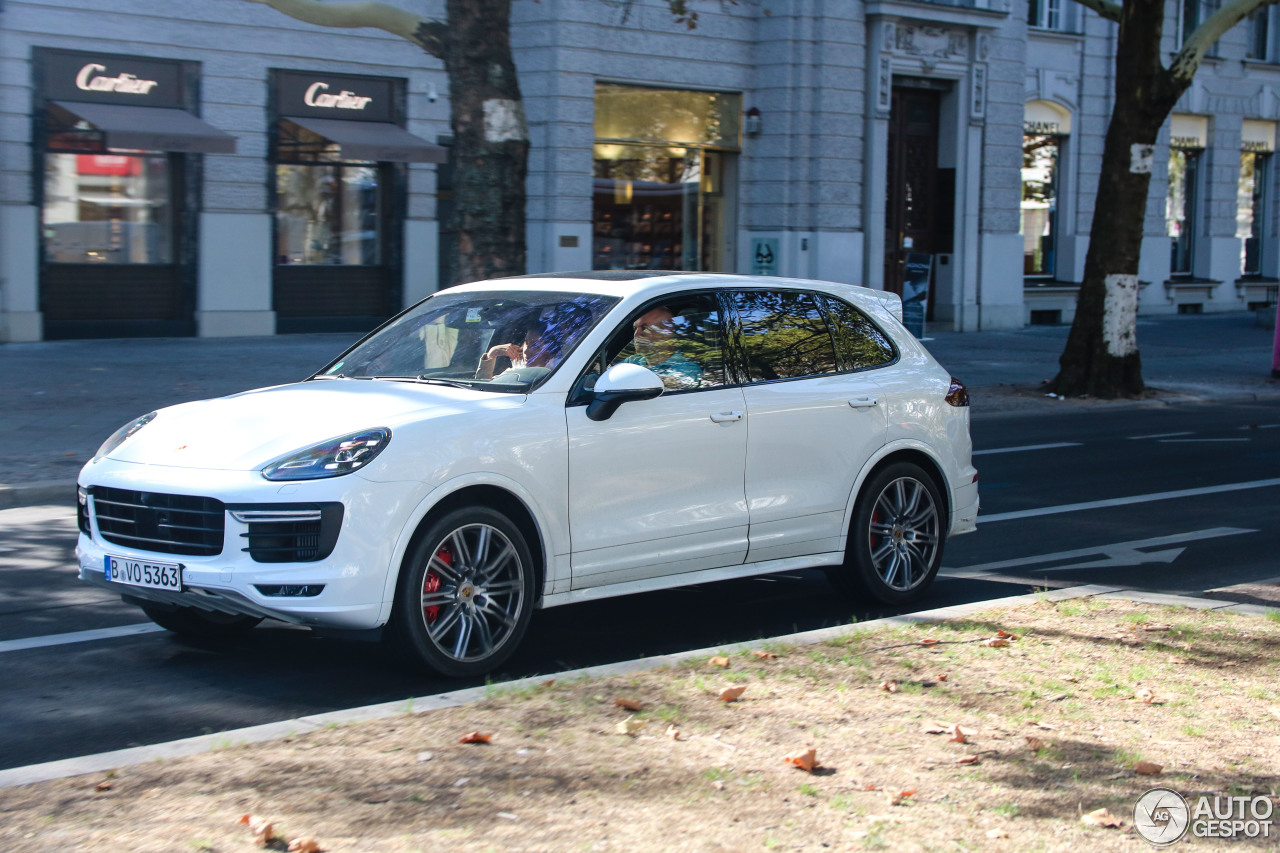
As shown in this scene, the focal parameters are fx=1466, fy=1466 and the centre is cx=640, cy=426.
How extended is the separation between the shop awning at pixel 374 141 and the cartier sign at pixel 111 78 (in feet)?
5.82

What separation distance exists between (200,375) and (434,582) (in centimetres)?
1181

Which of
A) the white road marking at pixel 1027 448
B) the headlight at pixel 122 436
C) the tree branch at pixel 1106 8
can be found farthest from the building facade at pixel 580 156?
the headlight at pixel 122 436

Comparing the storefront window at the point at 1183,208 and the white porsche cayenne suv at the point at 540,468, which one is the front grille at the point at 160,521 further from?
the storefront window at the point at 1183,208

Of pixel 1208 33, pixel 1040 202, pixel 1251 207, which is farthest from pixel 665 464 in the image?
pixel 1251 207

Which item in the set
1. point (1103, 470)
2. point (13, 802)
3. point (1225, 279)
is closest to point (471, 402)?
point (13, 802)

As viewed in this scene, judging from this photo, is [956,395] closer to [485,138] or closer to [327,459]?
[327,459]

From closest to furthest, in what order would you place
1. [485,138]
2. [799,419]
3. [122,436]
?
[122,436], [799,419], [485,138]

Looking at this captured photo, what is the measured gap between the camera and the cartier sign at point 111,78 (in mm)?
19469

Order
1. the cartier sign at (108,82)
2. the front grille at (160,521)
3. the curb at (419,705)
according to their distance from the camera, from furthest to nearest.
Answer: the cartier sign at (108,82)
the front grille at (160,521)
the curb at (419,705)

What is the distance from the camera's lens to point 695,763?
4.49 metres

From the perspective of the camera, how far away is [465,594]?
5750mm

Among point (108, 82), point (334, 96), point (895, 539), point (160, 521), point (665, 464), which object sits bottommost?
point (895, 539)

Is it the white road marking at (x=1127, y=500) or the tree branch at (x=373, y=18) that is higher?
the tree branch at (x=373, y=18)

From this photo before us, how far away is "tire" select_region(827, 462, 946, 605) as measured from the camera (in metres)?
7.29
